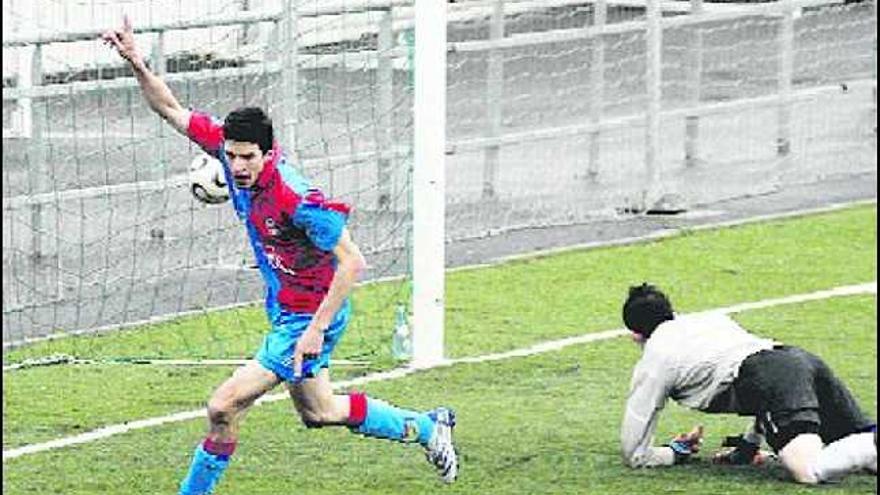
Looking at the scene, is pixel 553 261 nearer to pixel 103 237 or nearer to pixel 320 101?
pixel 320 101

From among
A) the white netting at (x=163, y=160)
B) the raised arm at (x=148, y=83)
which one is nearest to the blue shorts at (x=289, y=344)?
the raised arm at (x=148, y=83)

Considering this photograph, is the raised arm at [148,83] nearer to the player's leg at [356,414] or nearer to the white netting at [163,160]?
the player's leg at [356,414]

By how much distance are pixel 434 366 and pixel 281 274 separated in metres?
3.48

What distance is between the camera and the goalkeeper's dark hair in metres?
10.7

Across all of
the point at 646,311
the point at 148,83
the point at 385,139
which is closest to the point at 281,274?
the point at 148,83

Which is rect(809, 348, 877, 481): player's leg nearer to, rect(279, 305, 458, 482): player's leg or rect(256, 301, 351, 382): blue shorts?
rect(279, 305, 458, 482): player's leg

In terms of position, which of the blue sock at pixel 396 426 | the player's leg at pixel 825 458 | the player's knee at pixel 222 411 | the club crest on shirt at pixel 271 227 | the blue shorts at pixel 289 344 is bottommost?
the player's leg at pixel 825 458

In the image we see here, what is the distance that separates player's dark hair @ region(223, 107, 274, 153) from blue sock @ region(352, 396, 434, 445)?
4.33ft

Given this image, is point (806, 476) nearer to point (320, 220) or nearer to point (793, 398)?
point (793, 398)

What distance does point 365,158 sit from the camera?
16.5m

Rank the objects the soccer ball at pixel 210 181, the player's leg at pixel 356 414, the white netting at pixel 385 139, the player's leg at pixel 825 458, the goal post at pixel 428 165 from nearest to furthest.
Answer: the player's leg at pixel 356 414
the player's leg at pixel 825 458
the soccer ball at pixel 210 181
the goal post at pixel 428 165
the white netting at pixel 385 139

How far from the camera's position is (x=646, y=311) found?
10.7 metres

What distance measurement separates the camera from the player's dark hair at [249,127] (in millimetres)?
9711

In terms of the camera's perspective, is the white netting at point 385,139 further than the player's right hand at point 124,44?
Yes
